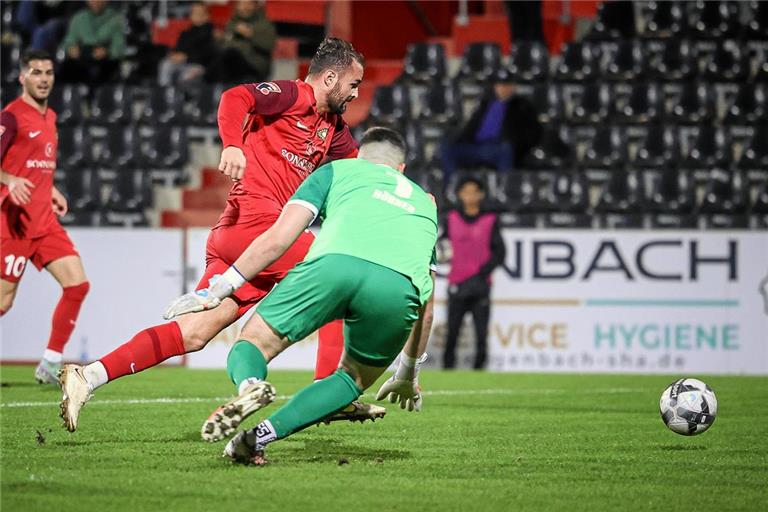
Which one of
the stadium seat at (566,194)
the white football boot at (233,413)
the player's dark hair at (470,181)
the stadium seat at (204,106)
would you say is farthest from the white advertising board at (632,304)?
the white football boot at (233,413)

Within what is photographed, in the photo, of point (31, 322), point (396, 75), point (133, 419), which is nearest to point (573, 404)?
point (133, 419)

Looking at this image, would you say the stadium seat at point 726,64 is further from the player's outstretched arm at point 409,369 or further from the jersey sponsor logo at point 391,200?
the jersey sponsor logo at point 391,200

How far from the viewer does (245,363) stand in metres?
5.58

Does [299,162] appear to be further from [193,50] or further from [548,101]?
[193,50]

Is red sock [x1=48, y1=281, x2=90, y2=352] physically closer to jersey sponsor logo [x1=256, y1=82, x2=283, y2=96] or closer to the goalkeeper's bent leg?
jersey sponsor logo [x1=256, y1=82, x2=283, y2=96]

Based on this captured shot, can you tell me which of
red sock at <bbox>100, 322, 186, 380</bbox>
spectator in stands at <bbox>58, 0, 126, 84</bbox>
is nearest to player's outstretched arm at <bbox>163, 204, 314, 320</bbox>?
red sock at <bbox>100, 322, 186, 380</bbox>

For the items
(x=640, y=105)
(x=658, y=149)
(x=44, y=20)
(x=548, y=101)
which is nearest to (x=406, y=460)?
(x=658, y=149)

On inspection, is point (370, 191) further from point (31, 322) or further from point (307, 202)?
point (31, 322)

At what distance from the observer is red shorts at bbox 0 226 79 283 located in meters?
10.7

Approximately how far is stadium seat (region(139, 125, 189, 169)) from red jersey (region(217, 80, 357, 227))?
33.7ft

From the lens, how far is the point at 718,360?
14500 mm

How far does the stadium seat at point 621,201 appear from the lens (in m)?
15.9

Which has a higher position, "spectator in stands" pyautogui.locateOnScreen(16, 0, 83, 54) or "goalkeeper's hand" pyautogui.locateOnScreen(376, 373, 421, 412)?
"spectator in stands" pyautogui.locateOnScreen(16, 0, 83, 54)

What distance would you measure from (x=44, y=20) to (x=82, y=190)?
14.7ft
